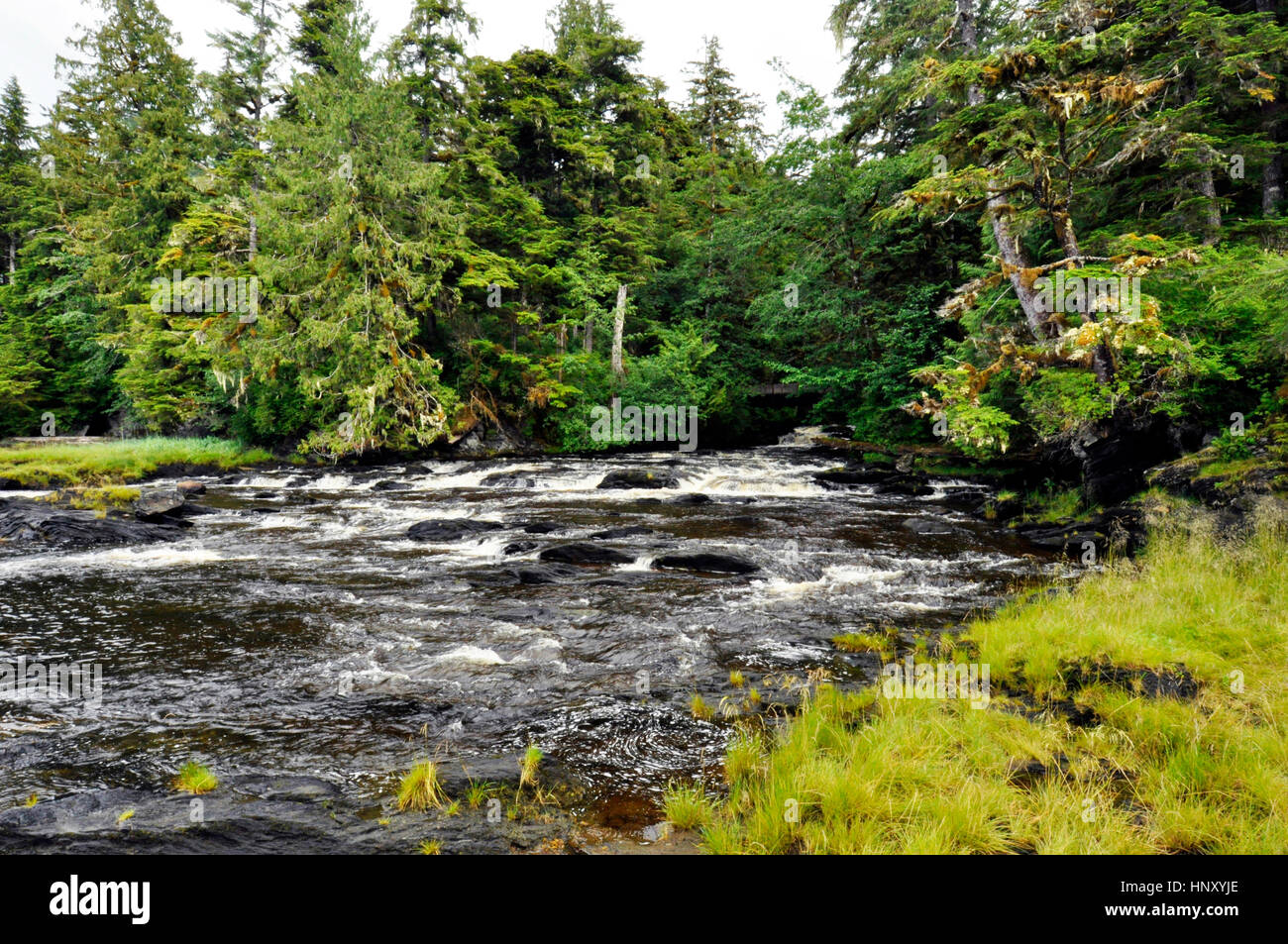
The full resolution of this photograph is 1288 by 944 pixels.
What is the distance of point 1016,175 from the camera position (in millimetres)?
13547

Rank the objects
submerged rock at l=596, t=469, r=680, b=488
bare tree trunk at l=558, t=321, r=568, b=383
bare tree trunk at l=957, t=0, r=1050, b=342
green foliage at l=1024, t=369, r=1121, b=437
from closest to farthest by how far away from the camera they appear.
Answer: green foliage at l=1024, t=369, r=1121, b=437 < bare tree trunk at l=957, t=0, r=1050, b=342 < submerged rock at l=596, t=469, r=680, b=488 < bare tree trunk at l=558, t=321, r=568, b=383

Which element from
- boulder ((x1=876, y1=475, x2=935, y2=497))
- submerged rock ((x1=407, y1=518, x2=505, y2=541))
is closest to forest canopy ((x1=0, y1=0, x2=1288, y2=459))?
boulder ((x1=876, y1=475, x2=935, y2=497))

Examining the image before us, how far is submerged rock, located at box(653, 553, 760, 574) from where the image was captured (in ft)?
34.0

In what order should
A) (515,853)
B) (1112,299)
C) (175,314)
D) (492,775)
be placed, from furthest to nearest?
(175,314) → (1112,299) → (492,775) → (515,853)

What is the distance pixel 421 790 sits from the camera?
391cm

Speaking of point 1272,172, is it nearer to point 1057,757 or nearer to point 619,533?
point 619,533

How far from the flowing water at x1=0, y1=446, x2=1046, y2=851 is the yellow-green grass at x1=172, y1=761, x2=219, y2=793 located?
0.52 feet

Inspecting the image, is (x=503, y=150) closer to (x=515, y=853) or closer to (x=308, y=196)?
(x=308, y=196)

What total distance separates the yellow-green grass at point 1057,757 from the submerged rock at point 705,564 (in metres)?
4.45

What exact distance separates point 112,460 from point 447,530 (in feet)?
62.7

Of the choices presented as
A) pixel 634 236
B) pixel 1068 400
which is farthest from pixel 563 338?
pixel 1068 400

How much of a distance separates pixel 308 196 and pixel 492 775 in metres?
30.3

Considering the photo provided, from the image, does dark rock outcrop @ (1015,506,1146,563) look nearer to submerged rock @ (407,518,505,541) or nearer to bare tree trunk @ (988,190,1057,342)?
bare tree trunk @ (988,190,1057,342)

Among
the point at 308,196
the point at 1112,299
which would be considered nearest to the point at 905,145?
the point at 1112,299
